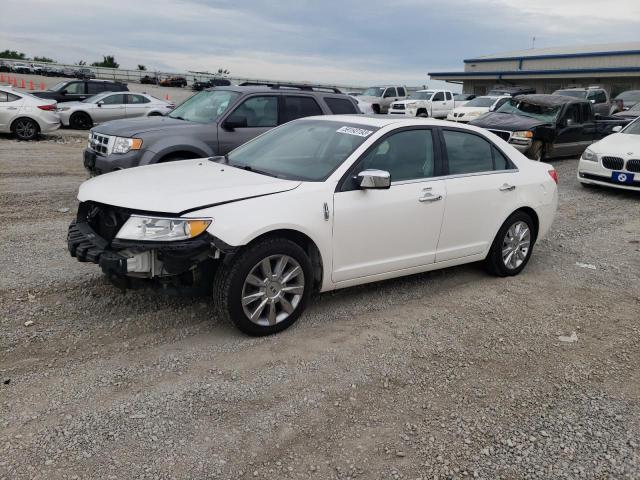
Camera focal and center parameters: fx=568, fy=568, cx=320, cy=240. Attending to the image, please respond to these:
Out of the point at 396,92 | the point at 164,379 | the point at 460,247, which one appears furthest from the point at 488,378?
the point at 396,92

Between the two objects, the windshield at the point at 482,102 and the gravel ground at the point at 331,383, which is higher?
the windshield at the point at 482,102

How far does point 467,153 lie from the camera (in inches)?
215

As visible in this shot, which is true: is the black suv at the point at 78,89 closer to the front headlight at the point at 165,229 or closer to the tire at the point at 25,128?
the tire at the point at 25,128

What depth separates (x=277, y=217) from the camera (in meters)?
4.10

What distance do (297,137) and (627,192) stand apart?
871cm

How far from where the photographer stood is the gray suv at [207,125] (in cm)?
754

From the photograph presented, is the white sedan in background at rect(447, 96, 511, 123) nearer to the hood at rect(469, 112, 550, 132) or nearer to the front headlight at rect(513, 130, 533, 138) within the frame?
the hood at rect(469, 112, 550, 132)

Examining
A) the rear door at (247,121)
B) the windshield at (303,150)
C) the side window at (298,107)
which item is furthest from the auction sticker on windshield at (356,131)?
the side window at (298,107)

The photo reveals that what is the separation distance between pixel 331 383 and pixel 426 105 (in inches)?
1055

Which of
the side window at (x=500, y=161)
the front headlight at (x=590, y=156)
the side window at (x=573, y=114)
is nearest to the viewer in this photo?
the side window at (x=500, y=161)

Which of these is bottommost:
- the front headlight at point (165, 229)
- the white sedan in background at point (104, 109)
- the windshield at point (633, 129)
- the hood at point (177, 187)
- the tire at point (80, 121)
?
the tire at point (80, 121)

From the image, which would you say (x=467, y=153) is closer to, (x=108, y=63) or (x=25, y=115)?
(x=25, y=115)

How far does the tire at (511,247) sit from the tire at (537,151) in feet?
26.1

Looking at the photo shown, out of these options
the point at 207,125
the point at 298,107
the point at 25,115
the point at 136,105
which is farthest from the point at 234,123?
the point at 136,105
